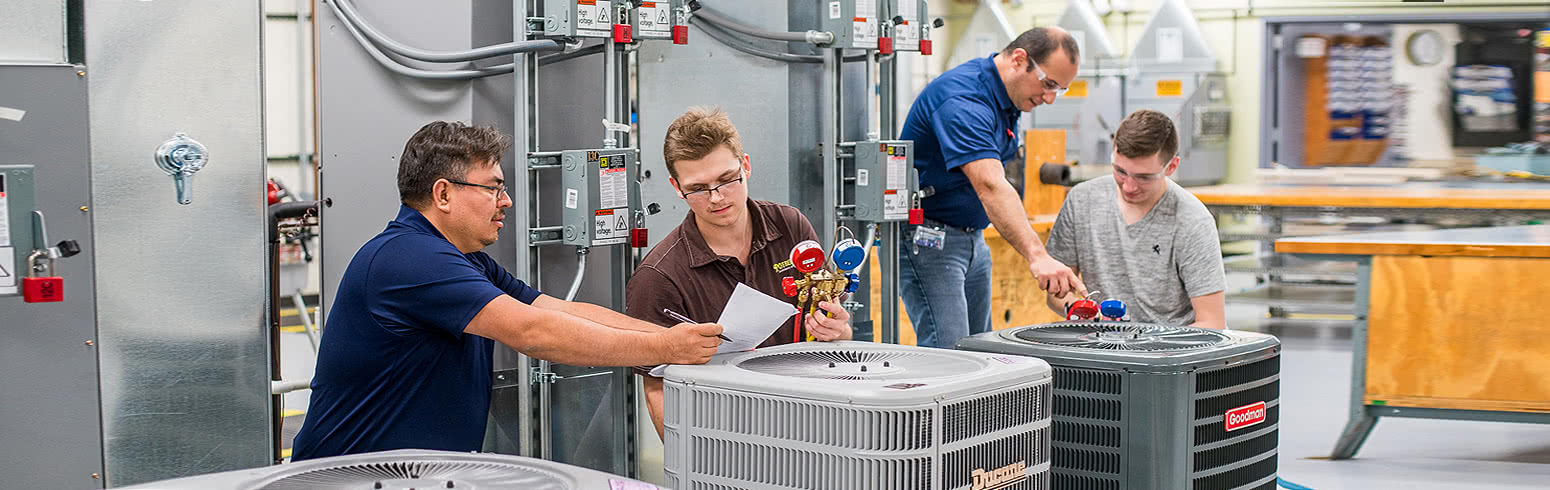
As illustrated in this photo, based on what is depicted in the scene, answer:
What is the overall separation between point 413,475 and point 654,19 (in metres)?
1.86

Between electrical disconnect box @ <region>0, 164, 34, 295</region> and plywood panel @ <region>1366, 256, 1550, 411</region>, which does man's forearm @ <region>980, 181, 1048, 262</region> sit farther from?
electrical disconnect box @ <region>0, 164, 34, 295</region>

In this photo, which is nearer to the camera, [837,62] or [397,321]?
[397,321]

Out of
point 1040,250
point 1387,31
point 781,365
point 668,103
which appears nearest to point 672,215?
point 668,103

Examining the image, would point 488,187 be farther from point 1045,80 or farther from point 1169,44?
point 1169,44

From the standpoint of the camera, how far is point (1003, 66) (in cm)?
447

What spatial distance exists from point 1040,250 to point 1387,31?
26.7 feet

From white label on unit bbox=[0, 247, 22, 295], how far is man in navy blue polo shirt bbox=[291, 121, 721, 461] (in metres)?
0.58

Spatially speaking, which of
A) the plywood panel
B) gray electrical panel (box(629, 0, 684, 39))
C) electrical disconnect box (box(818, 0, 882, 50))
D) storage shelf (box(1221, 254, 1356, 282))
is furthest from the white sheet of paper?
storage shelf (box(1221, 254, 1356, 282))

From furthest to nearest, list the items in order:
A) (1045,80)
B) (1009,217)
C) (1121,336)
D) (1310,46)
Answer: (1310,46), (1045,80), (1009,217), (1121,336)

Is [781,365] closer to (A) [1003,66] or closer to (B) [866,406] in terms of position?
(B) [866,406]

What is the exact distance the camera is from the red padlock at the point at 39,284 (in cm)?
270

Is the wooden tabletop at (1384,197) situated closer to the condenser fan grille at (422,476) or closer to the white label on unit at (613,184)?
the white label on unit at (613,184)

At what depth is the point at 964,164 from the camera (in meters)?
4.35

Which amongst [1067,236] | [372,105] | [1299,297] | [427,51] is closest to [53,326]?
[372,105]
